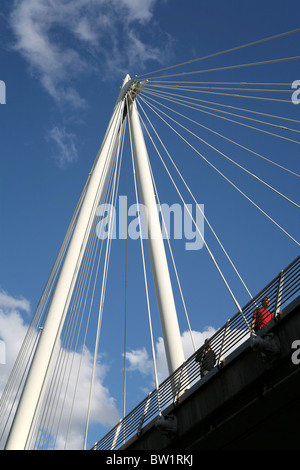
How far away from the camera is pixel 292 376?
680 cm

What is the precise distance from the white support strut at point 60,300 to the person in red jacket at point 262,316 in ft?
20.4

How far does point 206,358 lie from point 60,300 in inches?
209

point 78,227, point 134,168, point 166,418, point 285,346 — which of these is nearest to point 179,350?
point 166,418

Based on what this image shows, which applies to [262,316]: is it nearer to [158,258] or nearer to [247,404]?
[247,404]

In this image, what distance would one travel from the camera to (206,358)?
9.00 m

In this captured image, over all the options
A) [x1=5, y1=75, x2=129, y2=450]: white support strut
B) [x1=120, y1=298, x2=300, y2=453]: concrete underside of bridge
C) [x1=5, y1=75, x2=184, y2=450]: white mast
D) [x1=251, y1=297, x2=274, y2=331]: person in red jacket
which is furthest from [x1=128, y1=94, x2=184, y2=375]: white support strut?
[x1=251, y1=297, x2=274, y2=331]: person in red jacket

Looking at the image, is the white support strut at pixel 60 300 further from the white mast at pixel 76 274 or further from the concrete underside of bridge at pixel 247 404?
the concrete underside of bridge at pixel 247 404

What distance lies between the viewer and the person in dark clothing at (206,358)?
877 cm

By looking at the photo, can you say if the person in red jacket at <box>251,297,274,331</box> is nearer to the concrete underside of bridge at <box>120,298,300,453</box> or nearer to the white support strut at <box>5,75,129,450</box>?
the concrete underside of bridge at <box>120,298,300,453</box>

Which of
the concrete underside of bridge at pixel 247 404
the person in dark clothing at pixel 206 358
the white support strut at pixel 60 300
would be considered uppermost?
the white support strut at pixel 60 300

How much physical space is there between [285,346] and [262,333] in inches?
23.7

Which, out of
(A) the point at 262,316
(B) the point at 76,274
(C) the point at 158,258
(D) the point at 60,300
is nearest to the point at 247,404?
(A) the point at 262,316

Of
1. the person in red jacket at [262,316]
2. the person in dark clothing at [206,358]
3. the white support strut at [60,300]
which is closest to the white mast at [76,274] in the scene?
the white support strut at [60,300]

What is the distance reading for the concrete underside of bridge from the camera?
7036 millimetres
